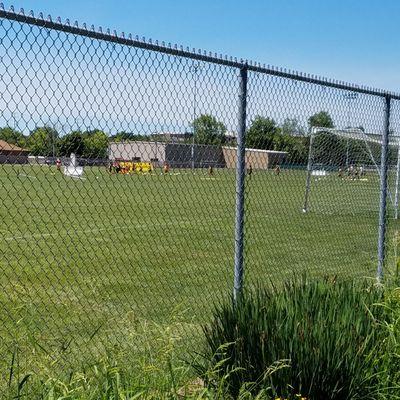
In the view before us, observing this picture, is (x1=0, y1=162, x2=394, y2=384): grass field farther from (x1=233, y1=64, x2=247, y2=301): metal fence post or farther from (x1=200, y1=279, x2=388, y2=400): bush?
(x1=233, y1=64, x2=247, y2=301): metal fence post

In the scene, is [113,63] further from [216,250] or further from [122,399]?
[216,250]

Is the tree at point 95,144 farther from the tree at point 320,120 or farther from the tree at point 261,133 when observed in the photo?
the tree at point 320,120

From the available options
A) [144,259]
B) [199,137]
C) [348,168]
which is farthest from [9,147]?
[348,168]

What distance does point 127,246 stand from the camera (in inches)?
509

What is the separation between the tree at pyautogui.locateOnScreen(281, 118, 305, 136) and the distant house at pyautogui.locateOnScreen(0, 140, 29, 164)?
3362 mm

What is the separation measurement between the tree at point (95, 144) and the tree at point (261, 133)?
183 cm

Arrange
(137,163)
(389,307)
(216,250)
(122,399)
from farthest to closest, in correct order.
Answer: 1. (216,250)
2. (137,163)
3. (389,307)
4. (122,399)

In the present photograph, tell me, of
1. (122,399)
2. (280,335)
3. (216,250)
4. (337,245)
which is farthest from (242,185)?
(337,245)

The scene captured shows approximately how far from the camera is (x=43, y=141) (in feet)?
15.2

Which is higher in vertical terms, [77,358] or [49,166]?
[49,166]

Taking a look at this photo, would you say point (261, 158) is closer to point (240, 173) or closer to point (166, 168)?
point (166, 168)

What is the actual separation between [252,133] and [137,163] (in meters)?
1.33

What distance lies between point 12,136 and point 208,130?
214 centimetres

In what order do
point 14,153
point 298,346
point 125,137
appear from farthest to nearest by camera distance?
1. point 125,137
2. point 14,153
3. point 298,346
